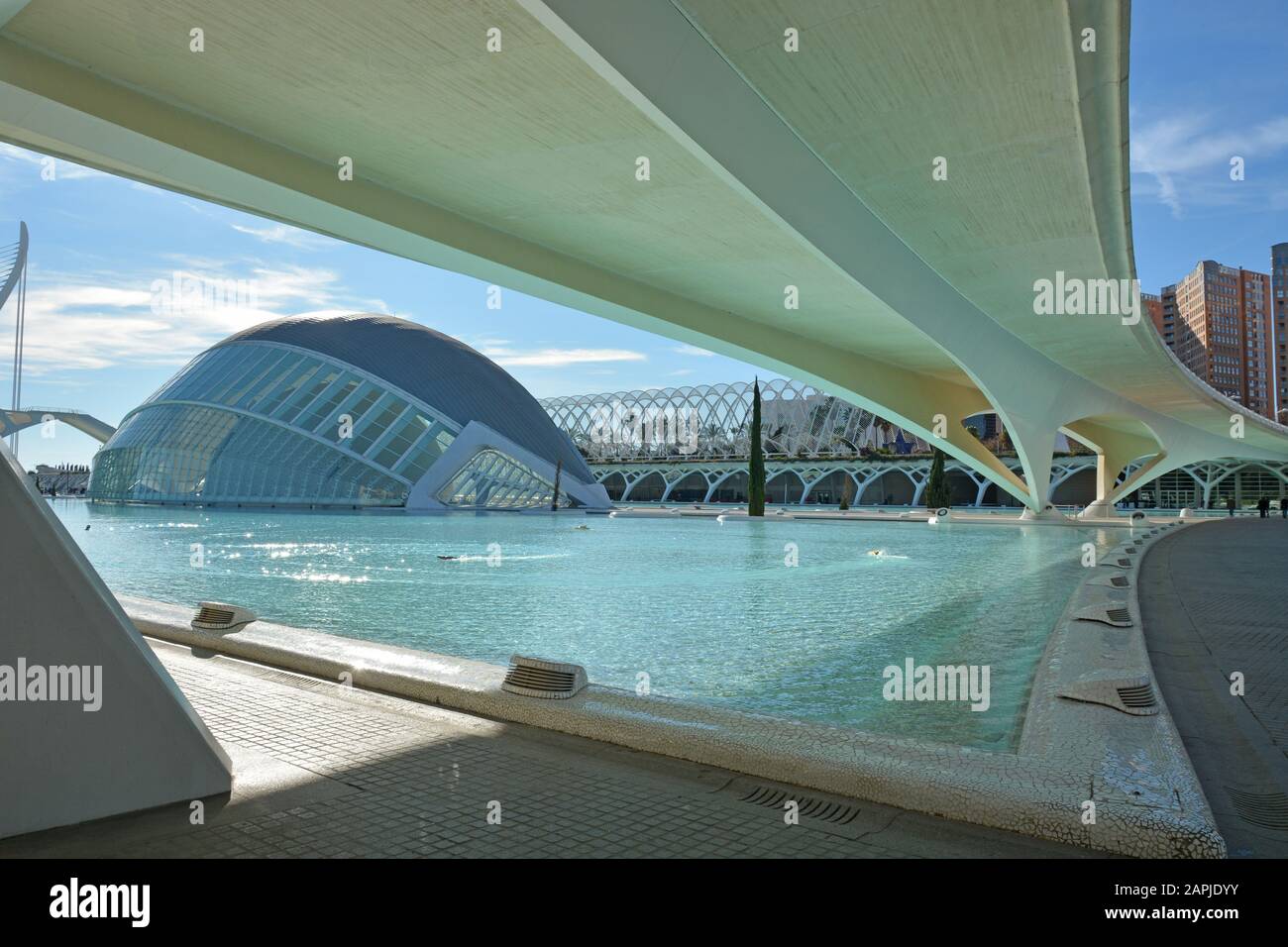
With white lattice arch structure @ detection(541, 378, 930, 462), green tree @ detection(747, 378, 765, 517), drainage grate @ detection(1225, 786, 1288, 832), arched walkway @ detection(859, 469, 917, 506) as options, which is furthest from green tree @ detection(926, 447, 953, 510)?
drainage grate @ detection(1225, 786, 1288, 832)

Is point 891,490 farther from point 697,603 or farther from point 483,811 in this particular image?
point 483,811

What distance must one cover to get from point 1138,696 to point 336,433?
121 ft

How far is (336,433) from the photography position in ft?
124

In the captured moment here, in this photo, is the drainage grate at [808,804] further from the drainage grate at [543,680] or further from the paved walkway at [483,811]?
the drainage grate at [543,680]

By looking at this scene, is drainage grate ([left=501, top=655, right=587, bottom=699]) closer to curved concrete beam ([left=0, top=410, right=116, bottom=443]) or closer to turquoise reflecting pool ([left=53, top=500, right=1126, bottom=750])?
turquoise reflecting pool ([left=53, top=500, right=1126, bottom=750])

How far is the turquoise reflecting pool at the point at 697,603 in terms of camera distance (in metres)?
5.78

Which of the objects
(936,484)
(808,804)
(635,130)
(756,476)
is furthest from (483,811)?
(936,484)

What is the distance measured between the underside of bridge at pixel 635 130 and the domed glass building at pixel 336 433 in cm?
2581

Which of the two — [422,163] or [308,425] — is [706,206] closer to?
[422,163]

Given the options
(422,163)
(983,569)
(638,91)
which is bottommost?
(983,569)

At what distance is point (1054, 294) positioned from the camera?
15109mm

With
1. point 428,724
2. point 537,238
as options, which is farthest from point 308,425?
point 428,724
